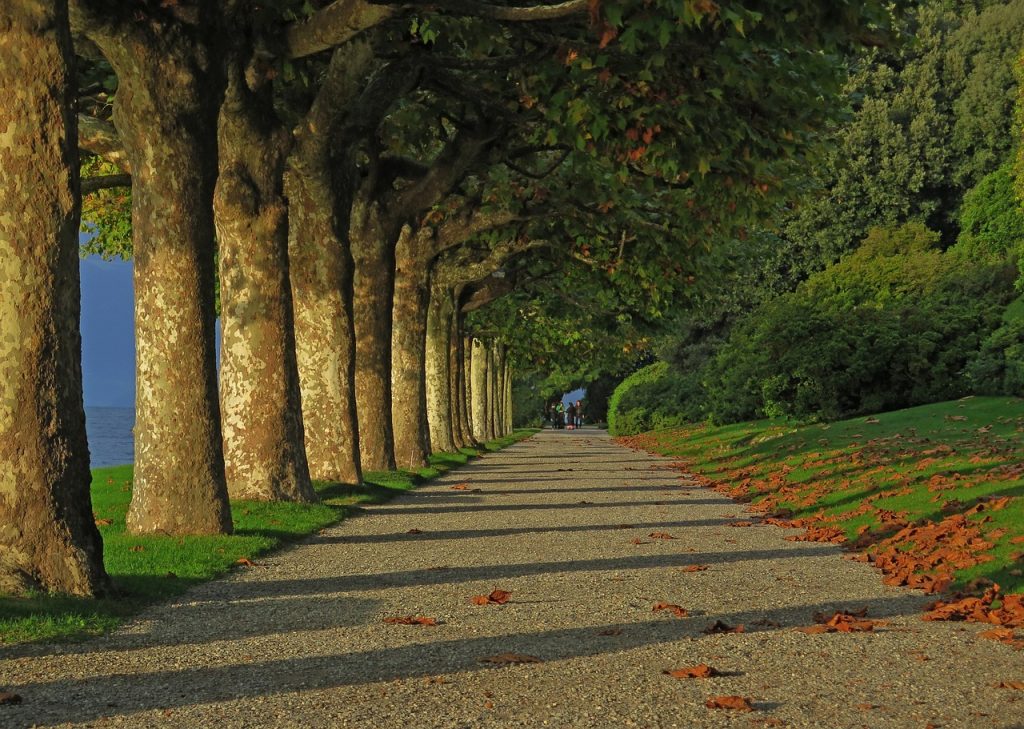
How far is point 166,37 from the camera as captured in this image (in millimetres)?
13242

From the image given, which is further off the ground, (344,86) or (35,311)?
(344,86)

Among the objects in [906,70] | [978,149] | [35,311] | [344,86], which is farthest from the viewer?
[906,70]

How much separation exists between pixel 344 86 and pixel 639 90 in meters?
5.42

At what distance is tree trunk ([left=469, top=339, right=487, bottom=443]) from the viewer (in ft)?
188

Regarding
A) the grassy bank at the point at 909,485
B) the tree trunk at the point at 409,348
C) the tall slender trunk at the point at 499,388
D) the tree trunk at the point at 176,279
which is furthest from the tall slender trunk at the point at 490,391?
the tree trunk at the point at 176,279

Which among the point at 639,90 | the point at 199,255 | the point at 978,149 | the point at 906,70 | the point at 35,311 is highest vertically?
the point at 906,70

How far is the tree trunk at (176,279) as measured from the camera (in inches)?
527

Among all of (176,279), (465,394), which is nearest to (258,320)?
(176,279)

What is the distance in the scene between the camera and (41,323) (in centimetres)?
941

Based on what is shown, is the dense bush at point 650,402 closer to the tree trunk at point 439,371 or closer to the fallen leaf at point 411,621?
the tree trunk at point 439,371

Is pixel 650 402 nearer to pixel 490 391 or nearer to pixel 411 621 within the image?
pixel 490 391

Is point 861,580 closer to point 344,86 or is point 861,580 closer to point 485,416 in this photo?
point 344,86

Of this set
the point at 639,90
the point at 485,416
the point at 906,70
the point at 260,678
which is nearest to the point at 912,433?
the point at 639,90

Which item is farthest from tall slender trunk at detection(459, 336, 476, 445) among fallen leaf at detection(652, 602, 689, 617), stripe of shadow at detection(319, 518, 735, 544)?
fallen leaf at detection(652, 602, 689, 617)
